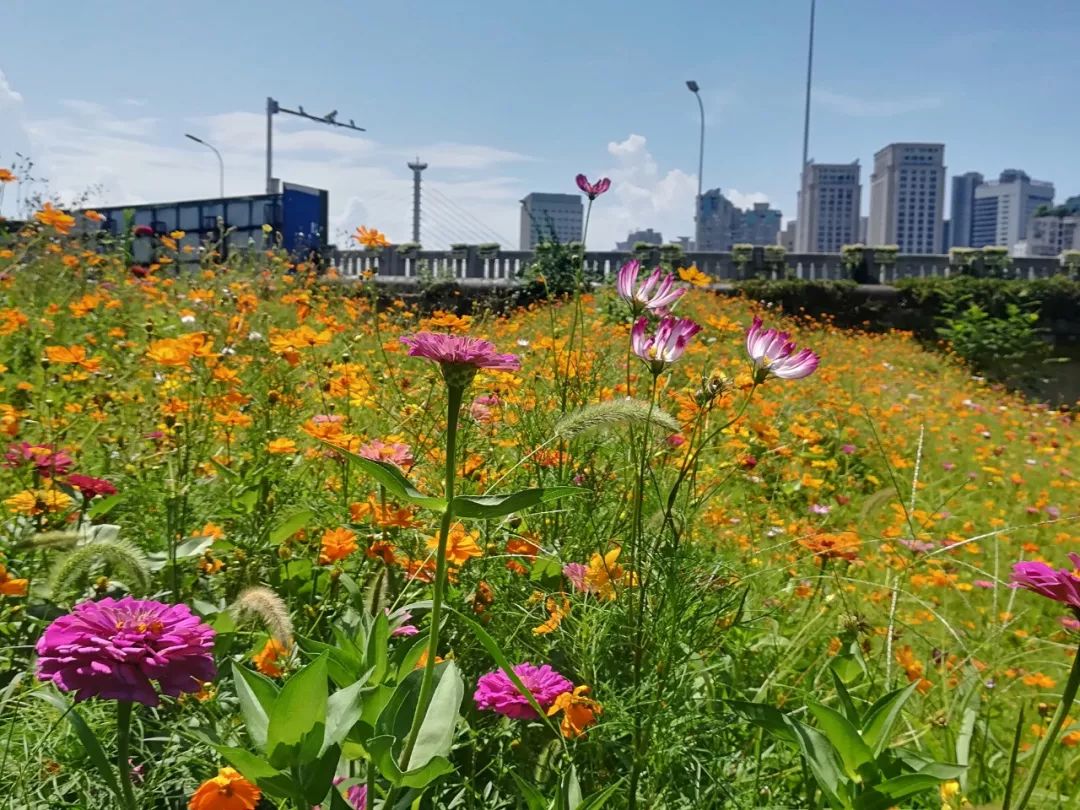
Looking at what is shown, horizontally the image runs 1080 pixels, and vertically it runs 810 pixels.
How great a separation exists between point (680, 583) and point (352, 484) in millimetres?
915

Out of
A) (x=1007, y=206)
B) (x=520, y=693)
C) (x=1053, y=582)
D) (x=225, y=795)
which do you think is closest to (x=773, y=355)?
(x=1053, y=582)

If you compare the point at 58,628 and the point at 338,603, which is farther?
the point at 338,603

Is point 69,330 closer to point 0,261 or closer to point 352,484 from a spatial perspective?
point 0,261

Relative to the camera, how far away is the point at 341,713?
806 mm

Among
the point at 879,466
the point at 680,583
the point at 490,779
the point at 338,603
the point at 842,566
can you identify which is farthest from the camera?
the point at 879,466

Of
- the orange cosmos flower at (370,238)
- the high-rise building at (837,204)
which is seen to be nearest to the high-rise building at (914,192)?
the high-rise building at (837,204)

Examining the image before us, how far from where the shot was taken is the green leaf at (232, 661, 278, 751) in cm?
81

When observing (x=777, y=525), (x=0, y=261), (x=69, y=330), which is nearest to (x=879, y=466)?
(x=777, y=525)

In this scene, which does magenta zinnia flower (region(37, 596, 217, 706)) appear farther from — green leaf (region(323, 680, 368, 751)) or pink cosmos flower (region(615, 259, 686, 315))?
pink cosmos flower (region(615, 259, 686, 315))

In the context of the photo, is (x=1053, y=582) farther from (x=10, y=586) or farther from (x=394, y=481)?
(x=10, y=586)

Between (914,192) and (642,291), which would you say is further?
(914,192)

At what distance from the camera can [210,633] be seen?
32.3 inches

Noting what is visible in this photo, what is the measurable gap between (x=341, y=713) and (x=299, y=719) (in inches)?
2.3

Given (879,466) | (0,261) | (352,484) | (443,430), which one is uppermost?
(0,261)
